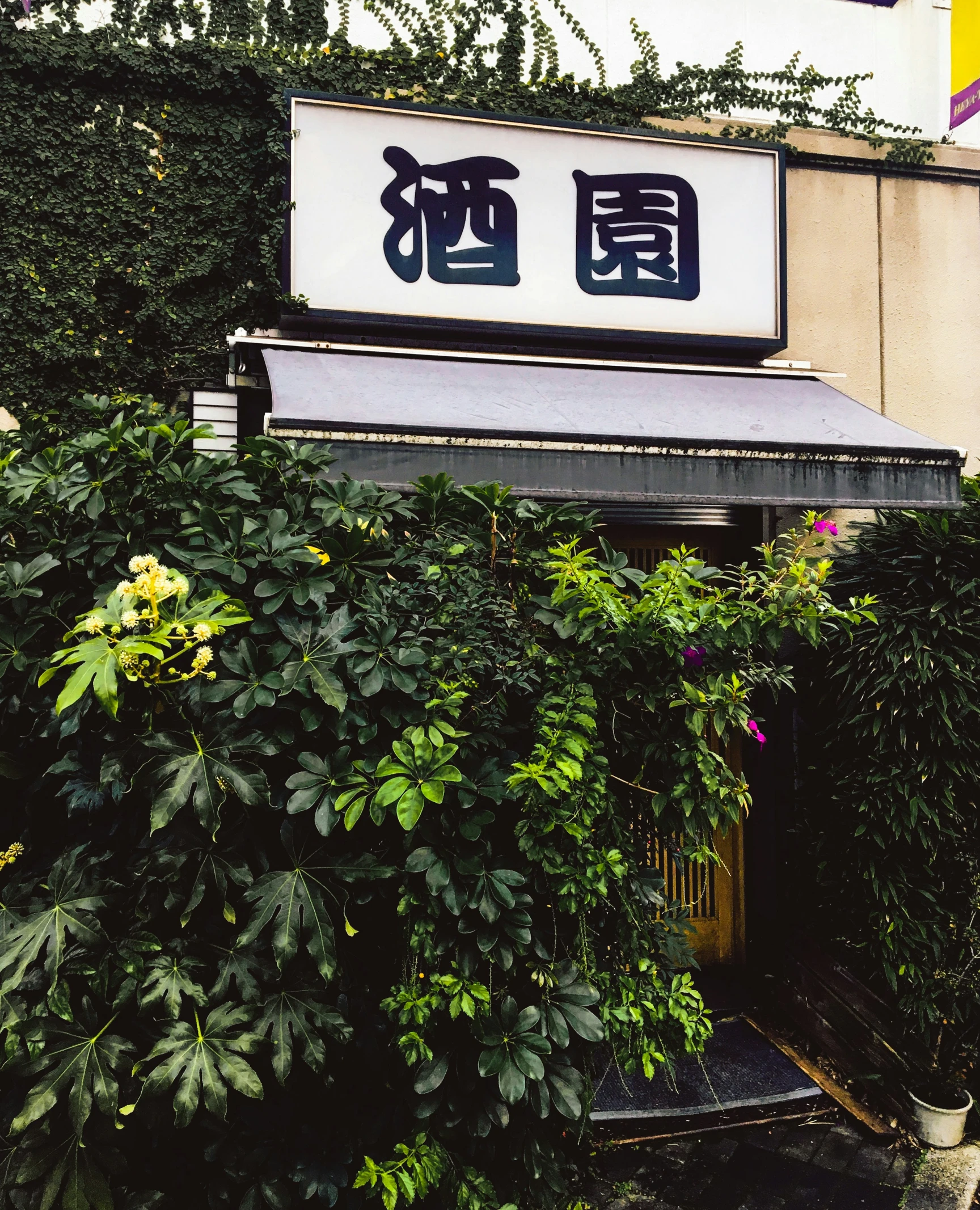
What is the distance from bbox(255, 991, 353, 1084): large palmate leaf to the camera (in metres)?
2.30

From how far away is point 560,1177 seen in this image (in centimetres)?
251

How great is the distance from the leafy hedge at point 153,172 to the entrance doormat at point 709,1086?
14.8 ft

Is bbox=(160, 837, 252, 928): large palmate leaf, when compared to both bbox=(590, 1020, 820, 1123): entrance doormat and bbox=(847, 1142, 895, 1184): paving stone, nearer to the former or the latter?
bbox=(590, 1020, 820, 1123): entrance doormat

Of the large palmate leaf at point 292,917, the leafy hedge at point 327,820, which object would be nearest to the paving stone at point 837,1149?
the leafy hedge at point 327,820

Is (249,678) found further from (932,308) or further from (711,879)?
(932,308)

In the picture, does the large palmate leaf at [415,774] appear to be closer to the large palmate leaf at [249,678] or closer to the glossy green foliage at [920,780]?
the large palmate leaf at [249,678]

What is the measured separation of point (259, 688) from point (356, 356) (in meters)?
3.13

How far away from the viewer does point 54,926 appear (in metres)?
2.32

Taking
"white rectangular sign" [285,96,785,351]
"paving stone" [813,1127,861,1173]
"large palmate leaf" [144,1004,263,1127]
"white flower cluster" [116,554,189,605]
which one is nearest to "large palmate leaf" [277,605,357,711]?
"white flower cluster" [116,554,189,605]

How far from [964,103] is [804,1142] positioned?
6.36 m

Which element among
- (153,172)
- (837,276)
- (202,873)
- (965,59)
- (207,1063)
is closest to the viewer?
(207,1063)

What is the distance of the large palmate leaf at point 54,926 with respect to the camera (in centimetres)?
226

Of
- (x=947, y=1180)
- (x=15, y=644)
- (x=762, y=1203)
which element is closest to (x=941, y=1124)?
(x=947, y=1180)

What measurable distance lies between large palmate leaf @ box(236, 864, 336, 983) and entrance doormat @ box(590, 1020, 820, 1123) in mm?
2293
